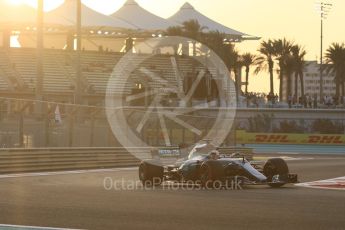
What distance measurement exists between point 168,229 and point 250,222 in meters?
1.36

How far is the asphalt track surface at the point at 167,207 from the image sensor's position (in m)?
10.4

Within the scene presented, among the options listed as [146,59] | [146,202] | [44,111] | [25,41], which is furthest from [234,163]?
[25,41]

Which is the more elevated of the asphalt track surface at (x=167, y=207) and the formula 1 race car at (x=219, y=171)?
the formula 1 race car at (x=219, y=171)

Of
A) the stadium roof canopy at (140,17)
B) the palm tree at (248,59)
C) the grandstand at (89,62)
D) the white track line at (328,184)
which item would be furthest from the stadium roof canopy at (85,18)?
the white track line at (328,184)

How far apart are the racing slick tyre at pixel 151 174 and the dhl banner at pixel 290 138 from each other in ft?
125

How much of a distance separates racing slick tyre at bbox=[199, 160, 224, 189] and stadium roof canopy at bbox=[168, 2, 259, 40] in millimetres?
59475

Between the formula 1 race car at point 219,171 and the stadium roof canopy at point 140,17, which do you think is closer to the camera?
the formula 1 race car at point 219,171

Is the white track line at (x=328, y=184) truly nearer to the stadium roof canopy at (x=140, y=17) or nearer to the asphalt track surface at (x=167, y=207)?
the asphalt track surface at (x=167, y=207)

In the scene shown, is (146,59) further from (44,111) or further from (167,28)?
(44,111)

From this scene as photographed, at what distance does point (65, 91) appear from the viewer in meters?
59.0

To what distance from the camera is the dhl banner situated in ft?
185

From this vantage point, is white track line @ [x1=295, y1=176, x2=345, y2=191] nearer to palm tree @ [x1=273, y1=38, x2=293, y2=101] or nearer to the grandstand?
the grandstand

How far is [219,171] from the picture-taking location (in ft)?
55.7

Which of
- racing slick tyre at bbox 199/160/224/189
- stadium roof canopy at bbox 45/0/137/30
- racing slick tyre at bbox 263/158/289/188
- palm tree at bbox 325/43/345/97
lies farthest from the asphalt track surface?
palm tree at bbox 325/43/345/97
